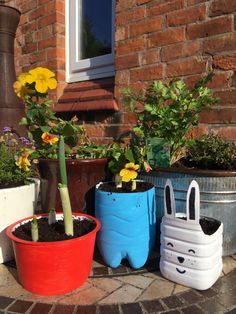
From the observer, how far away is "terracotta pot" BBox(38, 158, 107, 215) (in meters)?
1.96

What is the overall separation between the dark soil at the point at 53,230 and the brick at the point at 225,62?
133cm

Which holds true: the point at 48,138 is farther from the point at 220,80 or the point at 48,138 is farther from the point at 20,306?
the point at 220,80

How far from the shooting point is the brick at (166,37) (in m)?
2.43

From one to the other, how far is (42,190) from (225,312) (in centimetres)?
122

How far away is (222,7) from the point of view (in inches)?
86.9

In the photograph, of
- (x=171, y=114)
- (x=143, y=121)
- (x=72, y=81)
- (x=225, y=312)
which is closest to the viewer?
(x=225, y=312)

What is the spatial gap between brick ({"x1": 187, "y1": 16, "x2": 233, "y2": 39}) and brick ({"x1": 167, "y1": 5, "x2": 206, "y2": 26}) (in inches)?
1.8

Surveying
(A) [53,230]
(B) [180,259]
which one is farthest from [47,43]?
(B) [180,259]

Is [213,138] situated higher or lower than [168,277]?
higher

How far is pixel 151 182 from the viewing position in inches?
79.1

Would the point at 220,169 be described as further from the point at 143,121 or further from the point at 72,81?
the point at 72,81

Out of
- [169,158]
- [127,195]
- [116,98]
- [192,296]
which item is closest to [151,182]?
[169,158]

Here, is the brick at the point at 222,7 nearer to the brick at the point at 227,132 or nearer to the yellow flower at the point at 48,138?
the brick at the point at 227,132

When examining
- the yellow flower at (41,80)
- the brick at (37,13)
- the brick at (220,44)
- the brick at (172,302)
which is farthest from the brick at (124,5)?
the brick at (172,302)
